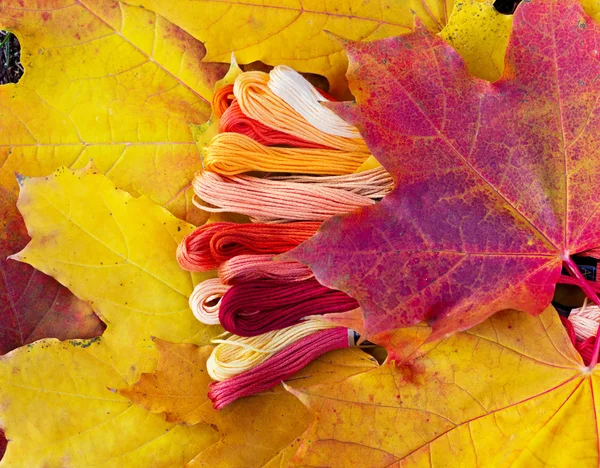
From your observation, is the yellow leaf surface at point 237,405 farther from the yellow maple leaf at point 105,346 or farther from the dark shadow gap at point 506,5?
the dark shadow gap at point 506,5

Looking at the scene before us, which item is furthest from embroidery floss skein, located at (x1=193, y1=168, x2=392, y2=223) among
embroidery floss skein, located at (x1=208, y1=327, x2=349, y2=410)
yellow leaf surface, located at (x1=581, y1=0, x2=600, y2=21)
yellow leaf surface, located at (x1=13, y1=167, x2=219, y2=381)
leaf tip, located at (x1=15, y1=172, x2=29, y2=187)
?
yellow leaf surface, located at (x1=581, y1=0, x2=600, y2=21)

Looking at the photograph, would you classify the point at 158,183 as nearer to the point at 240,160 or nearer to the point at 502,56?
the point at 240,160

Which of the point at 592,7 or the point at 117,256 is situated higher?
the point at 592,7

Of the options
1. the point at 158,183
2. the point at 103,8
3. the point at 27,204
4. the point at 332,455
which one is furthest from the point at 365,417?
the point at 103,8

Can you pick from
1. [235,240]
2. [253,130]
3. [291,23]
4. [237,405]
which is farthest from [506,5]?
[237,405]

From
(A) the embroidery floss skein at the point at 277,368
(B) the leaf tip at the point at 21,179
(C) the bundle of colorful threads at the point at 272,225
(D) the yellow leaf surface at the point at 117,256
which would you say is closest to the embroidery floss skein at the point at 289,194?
(C) the bundle of colorful threads at the point at 272,225

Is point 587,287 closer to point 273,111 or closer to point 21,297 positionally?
point 273,111
